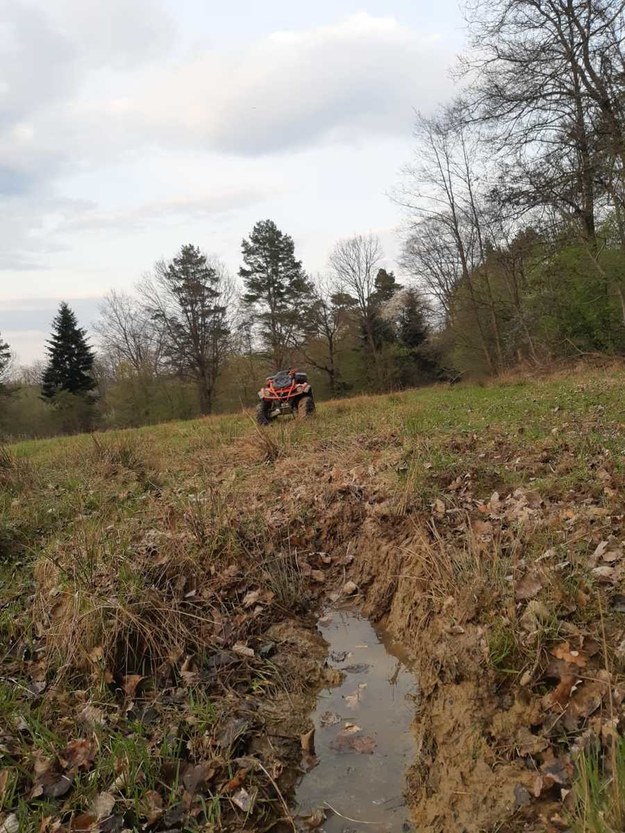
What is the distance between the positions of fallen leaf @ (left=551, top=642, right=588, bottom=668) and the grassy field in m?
0.02

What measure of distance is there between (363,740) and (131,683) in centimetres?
135

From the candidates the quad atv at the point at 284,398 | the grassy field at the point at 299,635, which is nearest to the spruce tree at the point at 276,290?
the quad atv at the point at 284,398

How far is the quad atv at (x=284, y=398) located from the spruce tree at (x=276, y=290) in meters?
20.1

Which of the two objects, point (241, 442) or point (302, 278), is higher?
point (302, 278)

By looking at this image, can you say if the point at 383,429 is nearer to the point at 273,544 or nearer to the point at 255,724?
the point at 273,544

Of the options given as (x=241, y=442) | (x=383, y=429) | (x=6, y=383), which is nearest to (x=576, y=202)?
(x=383, y=429)

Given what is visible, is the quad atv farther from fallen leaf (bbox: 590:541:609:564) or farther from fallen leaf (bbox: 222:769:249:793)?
fallen leaf (bbox: 222:769:249:793)

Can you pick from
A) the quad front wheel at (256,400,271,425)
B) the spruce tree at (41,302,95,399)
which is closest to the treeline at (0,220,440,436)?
the spruce tree at (41,302,95,399)

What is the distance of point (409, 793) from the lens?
7.77 ft

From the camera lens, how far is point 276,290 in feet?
109

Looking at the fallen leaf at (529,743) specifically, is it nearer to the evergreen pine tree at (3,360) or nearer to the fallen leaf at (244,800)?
the fallen leaf at (244,800)

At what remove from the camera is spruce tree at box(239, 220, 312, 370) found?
107ft

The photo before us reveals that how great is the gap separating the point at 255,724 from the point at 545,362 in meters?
18.3

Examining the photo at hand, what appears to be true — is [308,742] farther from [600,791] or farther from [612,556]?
[612,556]
